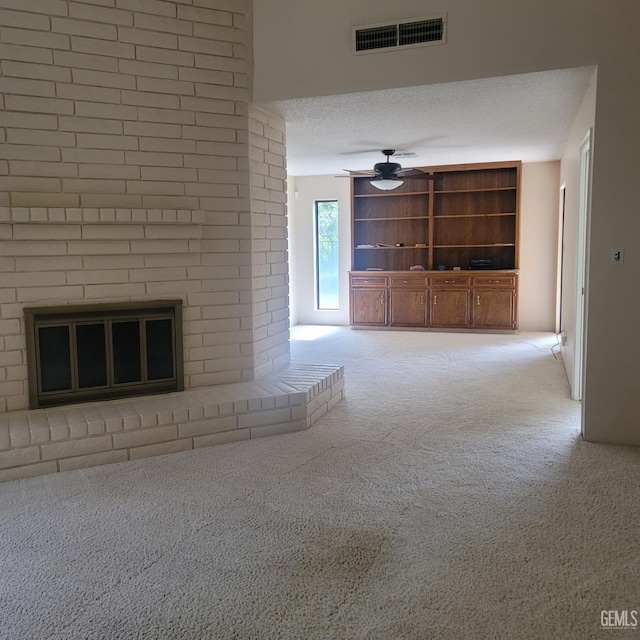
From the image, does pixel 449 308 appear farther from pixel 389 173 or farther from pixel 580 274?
pixel 580 274

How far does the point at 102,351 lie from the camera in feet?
12.2

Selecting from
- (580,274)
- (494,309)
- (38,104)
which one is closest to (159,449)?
(38,104)

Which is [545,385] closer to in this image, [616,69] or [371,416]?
[371,416]

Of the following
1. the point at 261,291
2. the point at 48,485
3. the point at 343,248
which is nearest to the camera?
the point at 48,485

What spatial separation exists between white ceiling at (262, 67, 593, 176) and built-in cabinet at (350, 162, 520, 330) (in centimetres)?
78

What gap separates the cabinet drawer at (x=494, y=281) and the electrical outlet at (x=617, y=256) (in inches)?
167

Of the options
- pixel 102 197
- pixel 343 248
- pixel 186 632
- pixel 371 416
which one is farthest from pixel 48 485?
pixel 343 248

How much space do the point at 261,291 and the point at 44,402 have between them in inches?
65.6

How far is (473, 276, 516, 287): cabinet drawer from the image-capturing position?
753 cm

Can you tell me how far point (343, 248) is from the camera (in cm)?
→ 853

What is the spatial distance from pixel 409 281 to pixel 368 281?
0.59 m

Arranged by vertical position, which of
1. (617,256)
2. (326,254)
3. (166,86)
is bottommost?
(617,256)

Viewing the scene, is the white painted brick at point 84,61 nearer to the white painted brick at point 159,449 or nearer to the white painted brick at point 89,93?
the white painted brick at point 89,93

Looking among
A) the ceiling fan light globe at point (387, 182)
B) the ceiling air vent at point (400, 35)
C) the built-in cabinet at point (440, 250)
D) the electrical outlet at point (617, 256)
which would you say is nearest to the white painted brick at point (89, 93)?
the ceiling air vent at point (400, 35)
